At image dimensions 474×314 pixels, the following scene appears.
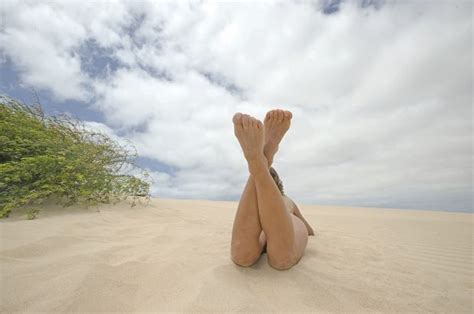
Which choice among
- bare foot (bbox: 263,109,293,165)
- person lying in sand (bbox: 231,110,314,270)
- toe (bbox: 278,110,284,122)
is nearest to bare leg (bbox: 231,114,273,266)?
person lying in sand (bbox: 231,110,314,270)

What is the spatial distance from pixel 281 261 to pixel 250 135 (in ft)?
3.29

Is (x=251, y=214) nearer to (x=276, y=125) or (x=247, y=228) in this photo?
(x=247, y=228)

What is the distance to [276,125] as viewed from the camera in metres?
2.22

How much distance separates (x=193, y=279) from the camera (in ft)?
6.32

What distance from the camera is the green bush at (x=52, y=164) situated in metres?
3.47

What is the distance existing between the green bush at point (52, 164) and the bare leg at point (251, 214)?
2.83 m

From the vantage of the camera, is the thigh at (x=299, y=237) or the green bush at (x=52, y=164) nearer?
the thigh at (x=299, y=237)

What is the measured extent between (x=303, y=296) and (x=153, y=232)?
212cm

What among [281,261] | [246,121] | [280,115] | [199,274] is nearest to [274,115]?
[280,115]

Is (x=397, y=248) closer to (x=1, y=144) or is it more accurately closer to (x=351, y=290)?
(x=351, y=290)

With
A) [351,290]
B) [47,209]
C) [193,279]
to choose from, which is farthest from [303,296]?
[47,209]

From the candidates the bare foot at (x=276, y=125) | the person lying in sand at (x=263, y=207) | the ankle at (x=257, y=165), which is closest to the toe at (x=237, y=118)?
the person lying in sand at (x=263, y=207)

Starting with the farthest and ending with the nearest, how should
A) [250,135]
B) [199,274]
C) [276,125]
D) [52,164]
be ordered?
1. [52,164]
2. [276,125]
3. [199,274]
4. [250,135]

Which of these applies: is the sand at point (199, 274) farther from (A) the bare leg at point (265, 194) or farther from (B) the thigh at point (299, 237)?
(A) the bare leg at point (265, 194)
